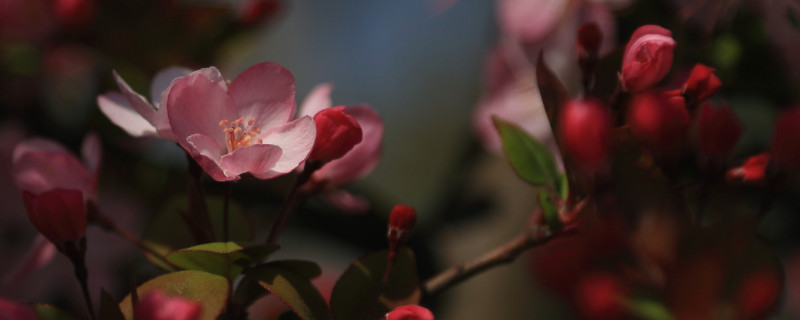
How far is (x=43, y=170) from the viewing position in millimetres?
455

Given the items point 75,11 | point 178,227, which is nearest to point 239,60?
point 75,11

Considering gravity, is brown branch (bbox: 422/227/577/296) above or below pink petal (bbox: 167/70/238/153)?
below

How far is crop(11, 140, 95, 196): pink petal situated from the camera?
1.48 feet

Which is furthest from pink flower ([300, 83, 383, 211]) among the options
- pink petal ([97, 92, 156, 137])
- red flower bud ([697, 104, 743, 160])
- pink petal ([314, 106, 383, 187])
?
red flower bud ([697, 104, 743, 160])

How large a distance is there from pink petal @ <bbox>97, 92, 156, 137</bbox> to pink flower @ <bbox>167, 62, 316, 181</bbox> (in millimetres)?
45

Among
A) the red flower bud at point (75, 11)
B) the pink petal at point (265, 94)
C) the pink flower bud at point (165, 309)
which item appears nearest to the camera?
the pink flower bud at point (165, 309)

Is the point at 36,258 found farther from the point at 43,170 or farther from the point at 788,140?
the point at 788,140

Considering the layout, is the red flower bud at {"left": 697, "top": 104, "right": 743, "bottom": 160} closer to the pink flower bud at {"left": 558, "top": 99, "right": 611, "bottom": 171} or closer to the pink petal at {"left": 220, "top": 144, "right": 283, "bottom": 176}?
A: the pink flower bud at {"left": 558, "top": 99, "right": 611, "bottom": 171}

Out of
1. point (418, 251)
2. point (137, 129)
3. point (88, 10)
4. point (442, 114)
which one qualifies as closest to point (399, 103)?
point (442, 114)

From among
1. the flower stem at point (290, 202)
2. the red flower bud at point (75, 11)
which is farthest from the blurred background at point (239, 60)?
the flower stem at point (290, 202)

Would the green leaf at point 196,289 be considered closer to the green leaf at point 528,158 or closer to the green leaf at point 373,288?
the green leaf at point 373,288

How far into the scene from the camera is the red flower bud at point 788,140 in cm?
37

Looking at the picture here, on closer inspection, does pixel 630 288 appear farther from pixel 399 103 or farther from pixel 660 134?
pixel 399 103

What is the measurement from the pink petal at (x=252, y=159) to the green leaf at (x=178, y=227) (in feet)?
0.24
